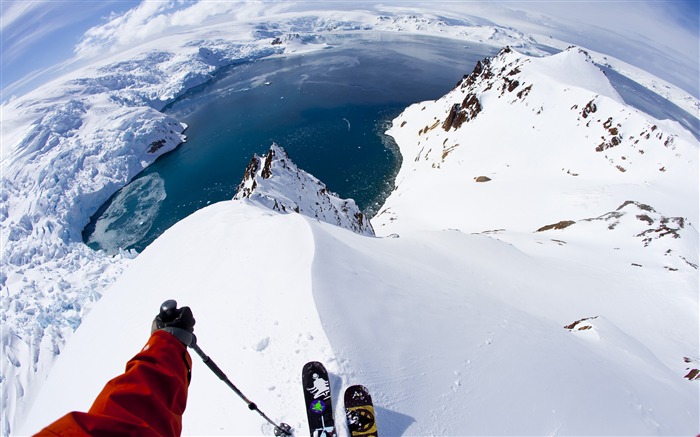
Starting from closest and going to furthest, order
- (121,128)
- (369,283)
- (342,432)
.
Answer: (342,432)
(369,283)
(121,128)

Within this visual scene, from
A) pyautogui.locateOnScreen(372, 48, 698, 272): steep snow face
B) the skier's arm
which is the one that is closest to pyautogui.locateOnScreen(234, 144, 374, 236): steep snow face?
pyautogui.locateOnScreen(372, 48, 698, 272): steep snow face

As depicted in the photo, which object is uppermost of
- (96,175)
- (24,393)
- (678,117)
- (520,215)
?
(520,215)

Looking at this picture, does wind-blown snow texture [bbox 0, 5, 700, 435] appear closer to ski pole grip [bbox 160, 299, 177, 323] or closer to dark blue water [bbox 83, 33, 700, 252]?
ski pole grip [bbox 160, 299, 177, 323]

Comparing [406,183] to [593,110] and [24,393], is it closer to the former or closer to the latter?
[593,110]

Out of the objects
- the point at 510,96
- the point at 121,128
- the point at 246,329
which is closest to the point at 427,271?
the point at 246,329

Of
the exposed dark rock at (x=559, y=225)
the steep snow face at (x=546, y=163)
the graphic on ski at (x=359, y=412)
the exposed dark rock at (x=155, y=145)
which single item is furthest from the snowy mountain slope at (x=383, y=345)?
the exposed dark rock at (x=155, y=145)

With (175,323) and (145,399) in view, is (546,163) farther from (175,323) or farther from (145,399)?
(145,399)
